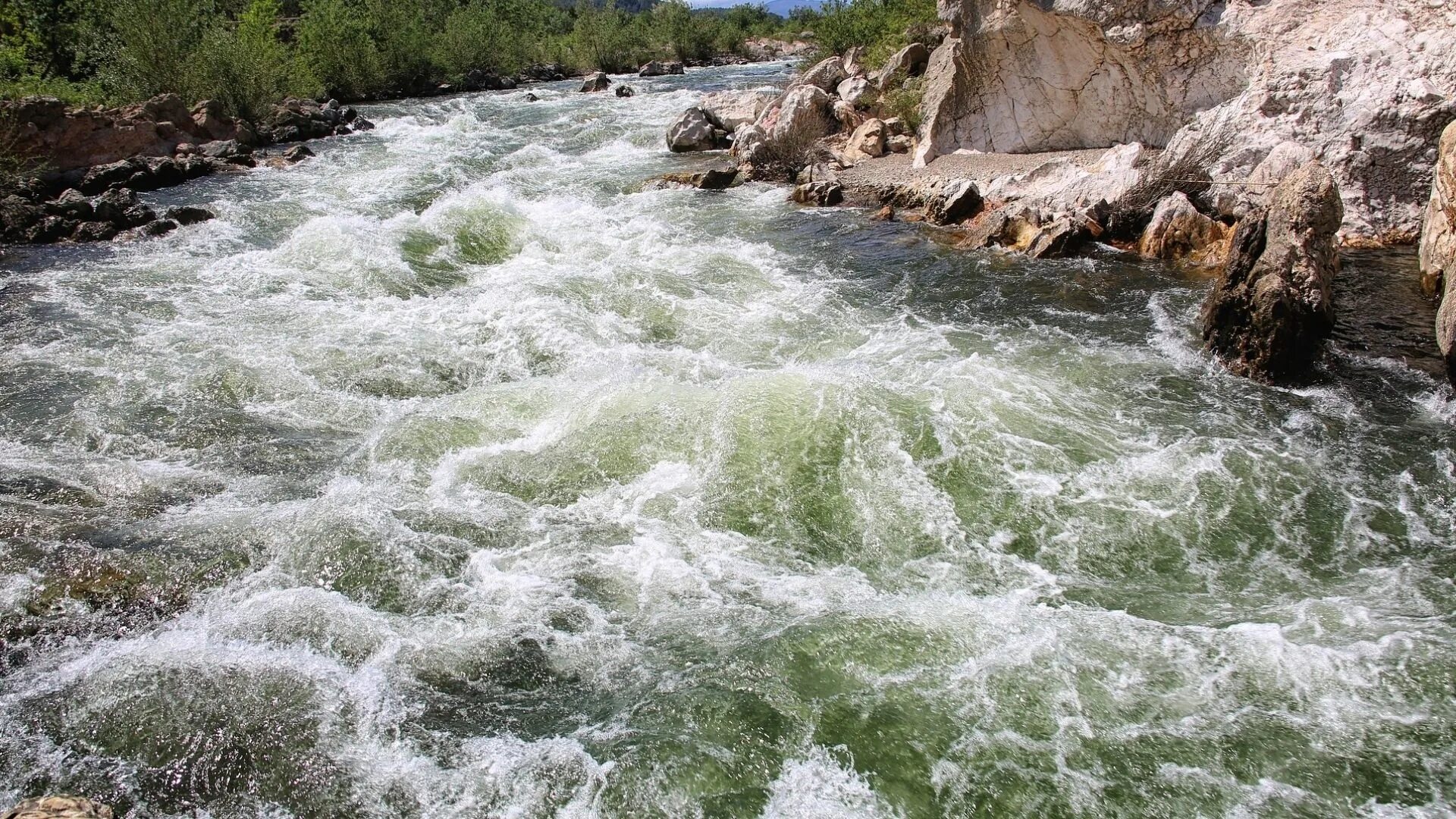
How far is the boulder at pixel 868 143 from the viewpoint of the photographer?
1745 cm

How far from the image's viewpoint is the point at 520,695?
14.4 feet

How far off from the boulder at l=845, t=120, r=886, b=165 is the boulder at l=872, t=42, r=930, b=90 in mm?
3106

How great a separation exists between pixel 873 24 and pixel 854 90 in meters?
5.73

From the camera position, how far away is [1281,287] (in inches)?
295

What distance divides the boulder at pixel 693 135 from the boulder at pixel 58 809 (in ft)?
64.0

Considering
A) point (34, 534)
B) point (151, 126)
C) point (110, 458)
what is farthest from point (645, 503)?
point (151, 126)

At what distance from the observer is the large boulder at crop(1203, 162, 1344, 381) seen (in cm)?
754

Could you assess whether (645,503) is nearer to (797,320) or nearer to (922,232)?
(797,320)

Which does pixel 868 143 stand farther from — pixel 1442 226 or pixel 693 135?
pixel 1442 226

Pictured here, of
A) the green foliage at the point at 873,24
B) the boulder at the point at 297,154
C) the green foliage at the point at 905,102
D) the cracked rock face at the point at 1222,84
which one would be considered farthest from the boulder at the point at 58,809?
the green foliage at the point at 873,24

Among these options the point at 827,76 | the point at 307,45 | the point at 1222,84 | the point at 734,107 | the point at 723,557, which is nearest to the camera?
the point at 723,557

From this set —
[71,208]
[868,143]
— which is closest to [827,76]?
[868,143]

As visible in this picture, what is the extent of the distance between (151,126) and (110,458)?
674 inches

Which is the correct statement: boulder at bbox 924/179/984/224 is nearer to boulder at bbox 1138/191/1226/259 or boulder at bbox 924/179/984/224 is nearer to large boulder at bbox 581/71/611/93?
boulder at bbox 1138/191/1226/259
